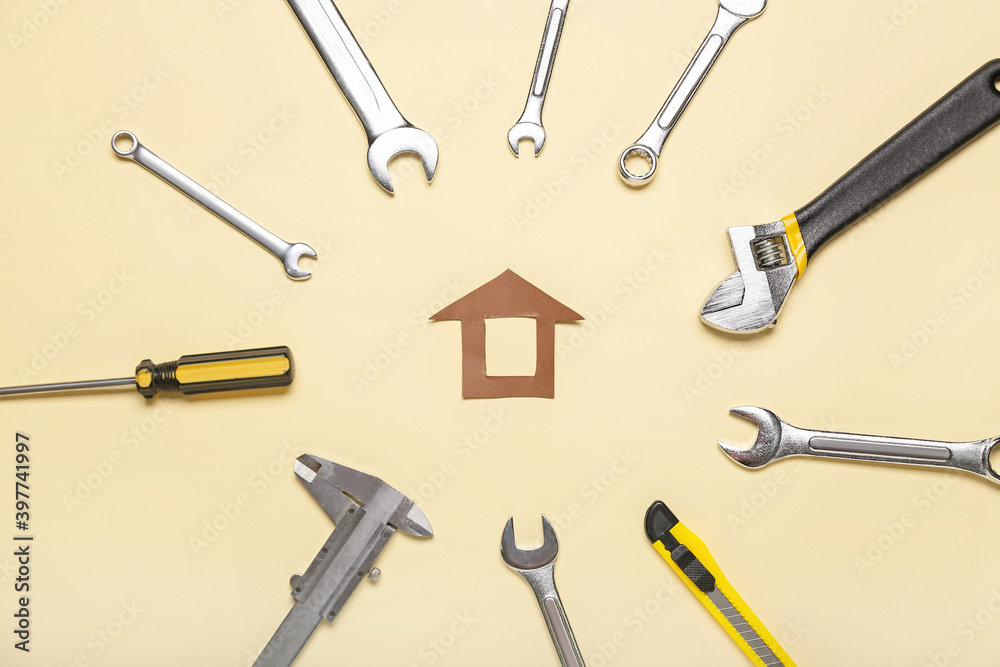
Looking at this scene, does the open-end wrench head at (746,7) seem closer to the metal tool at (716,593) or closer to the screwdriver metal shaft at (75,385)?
the metal tool at (716,593)

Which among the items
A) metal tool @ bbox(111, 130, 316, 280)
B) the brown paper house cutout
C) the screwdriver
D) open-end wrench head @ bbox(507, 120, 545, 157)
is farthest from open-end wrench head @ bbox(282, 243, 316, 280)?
open-end wrench head @ bbox(507, 120, 545, 157)

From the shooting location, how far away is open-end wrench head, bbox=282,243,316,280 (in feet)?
4.02

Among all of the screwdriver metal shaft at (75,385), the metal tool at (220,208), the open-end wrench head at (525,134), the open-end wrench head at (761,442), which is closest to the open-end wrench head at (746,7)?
the open-end wrench head at (525,134)

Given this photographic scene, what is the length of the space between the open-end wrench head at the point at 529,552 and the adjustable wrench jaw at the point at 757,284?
492 millimetres

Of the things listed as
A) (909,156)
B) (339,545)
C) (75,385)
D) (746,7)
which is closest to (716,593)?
(339,545)

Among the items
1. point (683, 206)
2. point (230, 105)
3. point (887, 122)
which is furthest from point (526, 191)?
point (887, 122)

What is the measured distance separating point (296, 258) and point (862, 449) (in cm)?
110

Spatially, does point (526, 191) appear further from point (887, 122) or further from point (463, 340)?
point (887, 122)

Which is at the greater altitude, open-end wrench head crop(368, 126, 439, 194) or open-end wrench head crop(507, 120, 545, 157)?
open-end wrench head crop(507, 120, 545, 157)

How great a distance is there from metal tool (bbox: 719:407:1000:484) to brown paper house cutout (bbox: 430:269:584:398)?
40cm

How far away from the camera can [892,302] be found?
1.24m

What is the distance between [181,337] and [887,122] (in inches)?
54.5

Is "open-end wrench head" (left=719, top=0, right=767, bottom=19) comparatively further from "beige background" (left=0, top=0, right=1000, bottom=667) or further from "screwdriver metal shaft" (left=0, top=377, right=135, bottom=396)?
"screwdriver metal shaft" (left=0, top=377, right=135, bottom=396)

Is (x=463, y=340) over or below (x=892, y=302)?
below
